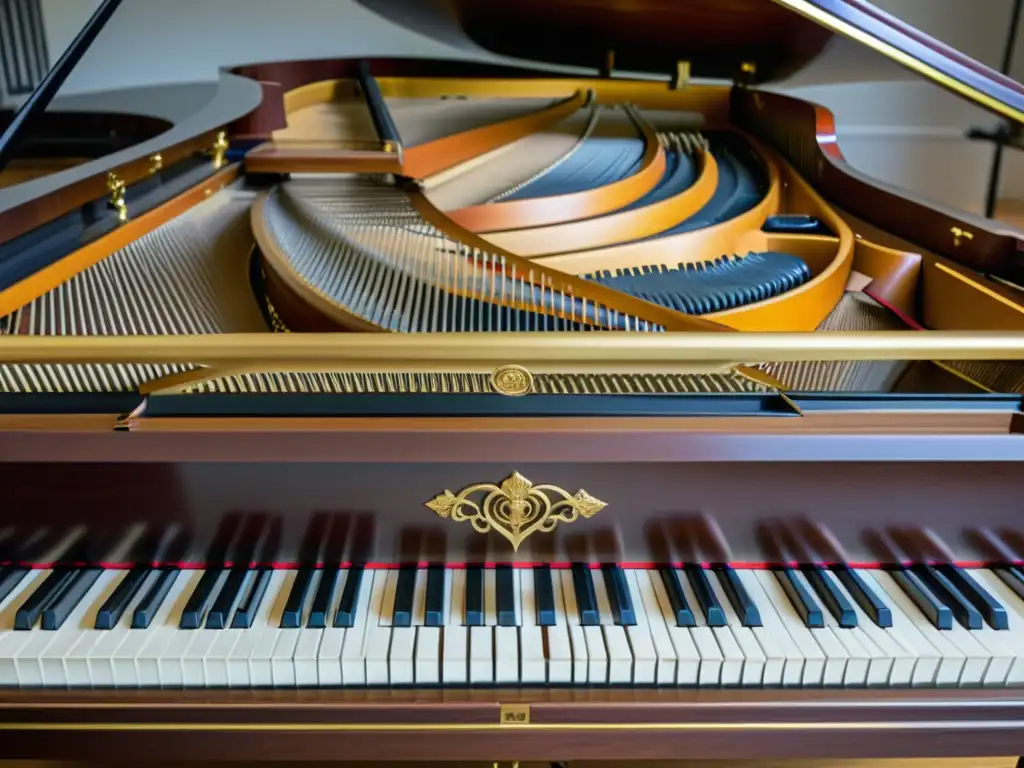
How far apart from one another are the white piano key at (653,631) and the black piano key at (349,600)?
0.44 meters

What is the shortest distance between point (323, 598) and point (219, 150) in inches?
68.3

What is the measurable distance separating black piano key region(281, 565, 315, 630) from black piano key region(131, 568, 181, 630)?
0.20m

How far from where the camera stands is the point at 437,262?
1.77 metres

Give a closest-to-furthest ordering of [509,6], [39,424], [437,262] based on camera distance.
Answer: [39,424], [437,262], [509,6]

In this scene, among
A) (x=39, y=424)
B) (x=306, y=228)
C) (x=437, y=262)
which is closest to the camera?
(x=39, y=424)

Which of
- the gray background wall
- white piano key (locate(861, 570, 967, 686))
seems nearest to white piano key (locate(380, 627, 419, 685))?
white piano key (locate(861, 570, 967, 686))

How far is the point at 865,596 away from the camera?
1300mm

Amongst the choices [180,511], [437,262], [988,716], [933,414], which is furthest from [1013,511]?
[180,511]

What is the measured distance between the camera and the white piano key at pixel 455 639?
122cm

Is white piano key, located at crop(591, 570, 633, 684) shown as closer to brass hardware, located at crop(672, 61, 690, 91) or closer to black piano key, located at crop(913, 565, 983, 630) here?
black piano key, located at crop(913, 565, 983, 630)

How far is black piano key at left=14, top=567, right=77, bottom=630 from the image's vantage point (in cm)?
124

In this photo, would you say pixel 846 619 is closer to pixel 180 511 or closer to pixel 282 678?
pixel 282 678

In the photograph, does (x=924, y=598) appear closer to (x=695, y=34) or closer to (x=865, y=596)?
(x=865, y=596)

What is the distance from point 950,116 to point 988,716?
5.46 meters
